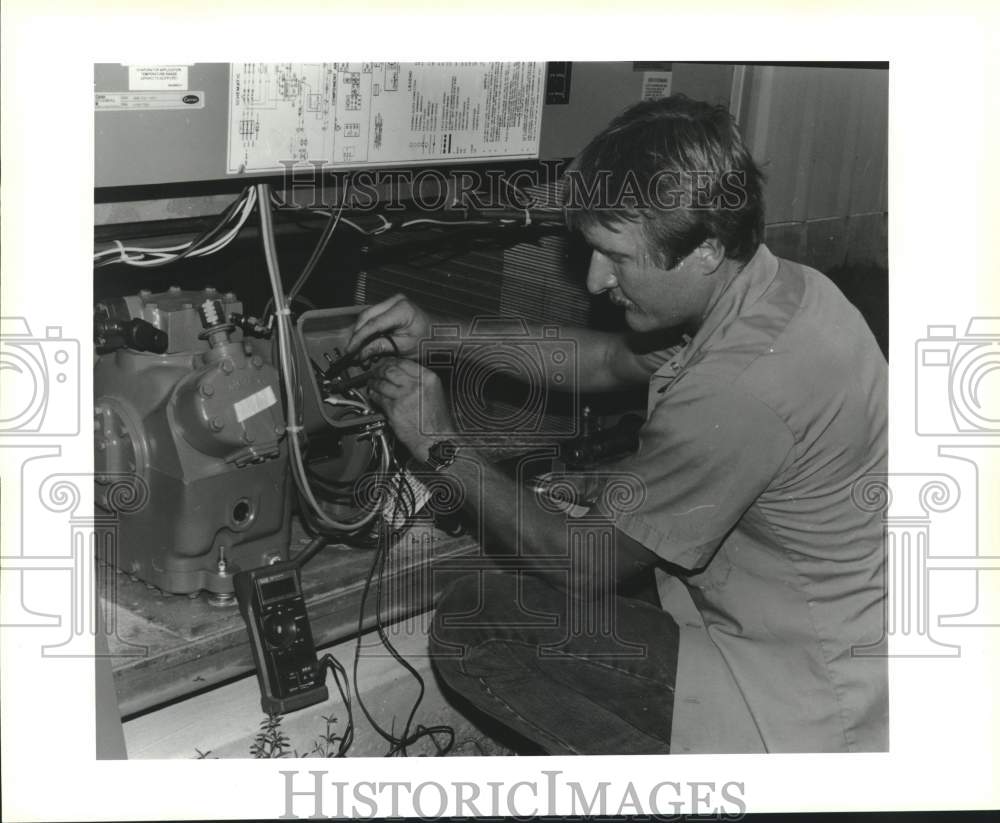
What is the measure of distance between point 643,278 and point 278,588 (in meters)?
0.68

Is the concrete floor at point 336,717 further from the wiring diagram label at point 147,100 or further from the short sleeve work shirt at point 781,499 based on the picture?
the wiring diagram label at point 147,100

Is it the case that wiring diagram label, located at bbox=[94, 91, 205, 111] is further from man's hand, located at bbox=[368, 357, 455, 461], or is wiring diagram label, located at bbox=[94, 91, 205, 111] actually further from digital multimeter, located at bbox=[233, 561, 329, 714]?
digital multimeter, located at bbox=[233, 561, 329, 714]

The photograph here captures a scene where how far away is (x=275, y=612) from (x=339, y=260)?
740 mm

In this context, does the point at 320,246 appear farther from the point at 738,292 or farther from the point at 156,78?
the point at 738,292

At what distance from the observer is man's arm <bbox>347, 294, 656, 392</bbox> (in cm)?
173

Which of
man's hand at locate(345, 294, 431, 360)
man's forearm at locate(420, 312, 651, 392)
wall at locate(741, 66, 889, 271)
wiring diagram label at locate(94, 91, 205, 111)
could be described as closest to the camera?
wiring diagram label at locate(94, 91, 205, 111)

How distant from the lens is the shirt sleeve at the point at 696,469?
4.79ft

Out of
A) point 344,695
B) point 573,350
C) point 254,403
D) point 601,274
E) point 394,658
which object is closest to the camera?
point 254,403

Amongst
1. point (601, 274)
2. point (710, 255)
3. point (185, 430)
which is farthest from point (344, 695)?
point (710, 255)

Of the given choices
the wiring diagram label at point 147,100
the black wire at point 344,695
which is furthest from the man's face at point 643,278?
the black wire at point 344,695

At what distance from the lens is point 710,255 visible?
161 centimetres

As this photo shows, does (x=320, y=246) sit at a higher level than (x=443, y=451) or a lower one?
higher

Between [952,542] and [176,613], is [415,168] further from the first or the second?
[952,542]

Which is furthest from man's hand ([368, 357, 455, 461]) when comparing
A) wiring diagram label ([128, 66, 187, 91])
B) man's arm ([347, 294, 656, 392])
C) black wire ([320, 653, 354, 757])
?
wiring diagram label ([128, 66, 187, 91])
